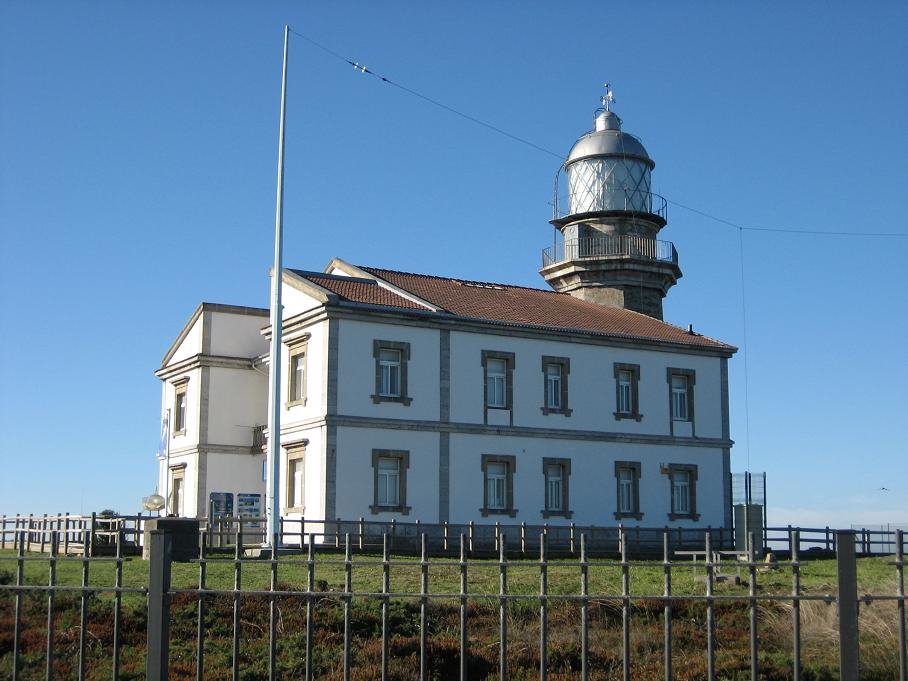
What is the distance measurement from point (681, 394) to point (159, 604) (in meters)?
31.0

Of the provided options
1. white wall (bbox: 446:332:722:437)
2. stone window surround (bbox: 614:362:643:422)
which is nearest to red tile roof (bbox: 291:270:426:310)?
white wall (bbox: 446:332:722:437)

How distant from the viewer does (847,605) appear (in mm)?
9625

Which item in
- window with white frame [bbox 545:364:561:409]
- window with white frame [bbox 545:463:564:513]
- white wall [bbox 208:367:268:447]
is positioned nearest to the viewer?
window with white frame [bbox 545:463:564:513]

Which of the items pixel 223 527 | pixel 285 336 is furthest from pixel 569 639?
pixel 285 336

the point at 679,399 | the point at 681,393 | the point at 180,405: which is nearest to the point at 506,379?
the point at 679,399

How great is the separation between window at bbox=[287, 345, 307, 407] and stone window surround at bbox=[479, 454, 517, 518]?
18.5ft

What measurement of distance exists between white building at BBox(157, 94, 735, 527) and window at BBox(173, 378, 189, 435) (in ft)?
0.24

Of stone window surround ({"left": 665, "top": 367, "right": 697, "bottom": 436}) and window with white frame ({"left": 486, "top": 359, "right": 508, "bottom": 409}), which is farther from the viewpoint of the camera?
stone window surround ({"left": 665, "top": 367, "right": 697, "bottom": 436})

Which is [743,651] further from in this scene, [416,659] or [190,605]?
[190,605]

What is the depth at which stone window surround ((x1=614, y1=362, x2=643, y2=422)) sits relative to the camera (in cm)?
3781

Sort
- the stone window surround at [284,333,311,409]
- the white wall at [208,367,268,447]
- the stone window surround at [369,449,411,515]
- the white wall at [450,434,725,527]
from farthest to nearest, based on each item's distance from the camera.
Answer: the white wall at [208,367,268,447] → the white wall at [450,434,725,527] → the stone window surround at [284,333,311,409] → the stone window surround at [369,449,411,515]

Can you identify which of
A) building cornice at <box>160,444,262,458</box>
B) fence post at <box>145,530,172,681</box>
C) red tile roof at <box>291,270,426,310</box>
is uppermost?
red tile roof at <box>291,270,426,310</box>

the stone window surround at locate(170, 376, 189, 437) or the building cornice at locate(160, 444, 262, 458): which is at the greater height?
the stone window surround at locate(170, 376, 189, 437)

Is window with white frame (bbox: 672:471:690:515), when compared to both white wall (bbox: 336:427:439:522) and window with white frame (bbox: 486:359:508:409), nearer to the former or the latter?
window with white frame (bbox: 486:359:508:409)
